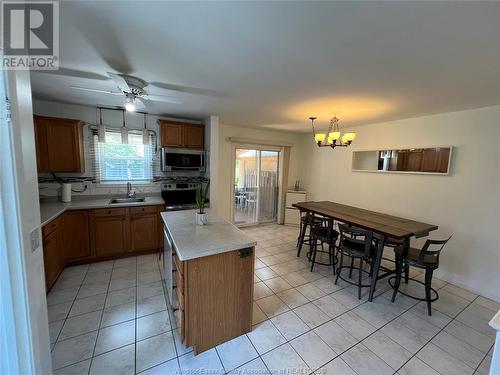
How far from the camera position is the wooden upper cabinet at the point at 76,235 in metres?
2.91

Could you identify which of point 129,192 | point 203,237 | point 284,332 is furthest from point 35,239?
point 129,192

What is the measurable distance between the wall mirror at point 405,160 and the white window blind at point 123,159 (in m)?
4.18

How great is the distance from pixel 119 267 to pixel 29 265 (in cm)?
222

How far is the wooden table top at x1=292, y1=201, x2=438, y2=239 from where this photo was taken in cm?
231

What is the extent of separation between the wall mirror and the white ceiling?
731 mm

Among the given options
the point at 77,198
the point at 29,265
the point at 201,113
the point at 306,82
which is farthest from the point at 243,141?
the point at 29,265

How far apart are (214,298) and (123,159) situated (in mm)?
3156

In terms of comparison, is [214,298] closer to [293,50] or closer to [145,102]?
[293,50]

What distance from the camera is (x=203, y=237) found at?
1854mm

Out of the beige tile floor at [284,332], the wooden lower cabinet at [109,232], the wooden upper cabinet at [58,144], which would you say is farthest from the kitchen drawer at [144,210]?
the wooden upper cabinet at [58,144]

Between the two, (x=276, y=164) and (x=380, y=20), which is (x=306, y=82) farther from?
(x=276, y=164)

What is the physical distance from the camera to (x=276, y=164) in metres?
5.52

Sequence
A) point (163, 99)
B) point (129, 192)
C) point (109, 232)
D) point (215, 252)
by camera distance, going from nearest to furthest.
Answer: point (215, 252), point (163, 99), point (109, 232), point (129, 192)

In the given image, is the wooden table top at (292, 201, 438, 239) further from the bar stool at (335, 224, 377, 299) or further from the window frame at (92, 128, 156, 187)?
the window frame at (92, 128, 156, 187)
